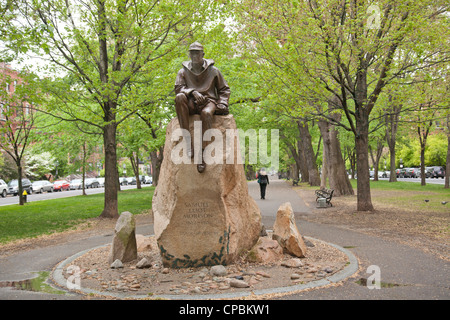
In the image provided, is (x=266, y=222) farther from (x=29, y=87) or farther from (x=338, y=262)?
(x=29, y=87)

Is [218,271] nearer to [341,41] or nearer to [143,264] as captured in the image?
[143,264]

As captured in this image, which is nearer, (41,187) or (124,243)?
(124,243)

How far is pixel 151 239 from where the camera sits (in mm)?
8359

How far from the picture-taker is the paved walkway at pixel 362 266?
486 centimetres

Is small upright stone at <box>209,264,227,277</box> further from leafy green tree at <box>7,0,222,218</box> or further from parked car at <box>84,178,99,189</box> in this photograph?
parked car at <box>84,178,99,189</box>

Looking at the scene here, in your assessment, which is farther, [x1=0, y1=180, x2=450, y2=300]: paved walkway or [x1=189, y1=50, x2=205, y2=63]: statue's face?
[x1=189, y1=50, x2=205, y2=63]: statue's face

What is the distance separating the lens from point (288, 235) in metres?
6.85

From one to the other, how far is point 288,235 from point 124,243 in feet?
10.7

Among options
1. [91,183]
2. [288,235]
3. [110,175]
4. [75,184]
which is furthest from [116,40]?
[91,183]

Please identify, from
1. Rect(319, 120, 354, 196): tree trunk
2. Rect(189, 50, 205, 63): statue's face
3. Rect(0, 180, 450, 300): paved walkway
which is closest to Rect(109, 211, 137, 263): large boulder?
Rect(0, 180, 450, 300): paved walkway

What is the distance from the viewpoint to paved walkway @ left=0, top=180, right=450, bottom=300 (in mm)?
4855

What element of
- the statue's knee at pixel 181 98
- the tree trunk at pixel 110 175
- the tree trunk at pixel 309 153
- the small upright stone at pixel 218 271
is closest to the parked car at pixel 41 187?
the tree trunk at pixel 110 175

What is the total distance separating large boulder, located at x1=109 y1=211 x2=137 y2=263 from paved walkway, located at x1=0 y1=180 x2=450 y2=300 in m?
1.54

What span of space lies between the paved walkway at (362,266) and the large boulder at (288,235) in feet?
3.87
